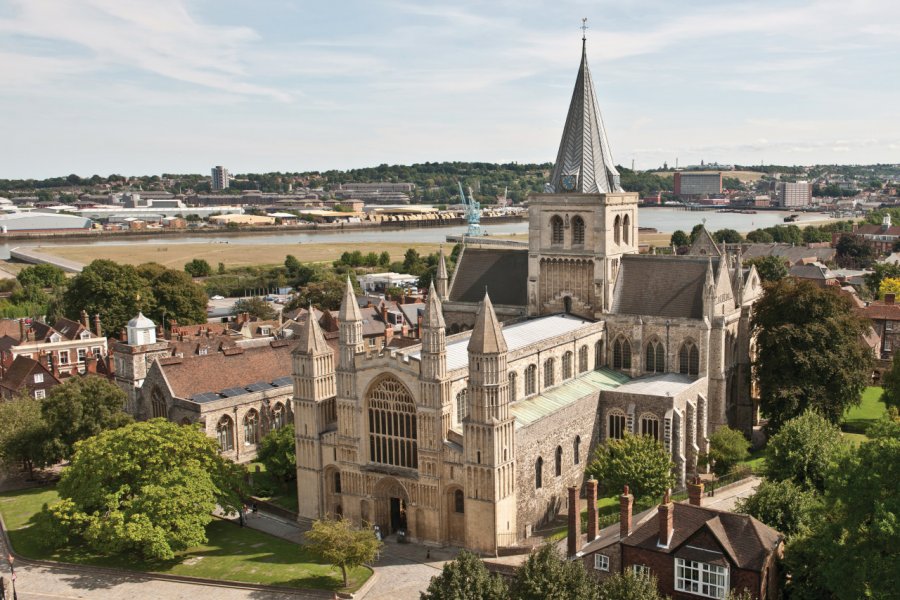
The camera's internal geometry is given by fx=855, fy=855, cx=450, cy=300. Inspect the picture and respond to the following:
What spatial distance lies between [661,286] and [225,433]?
26.7m

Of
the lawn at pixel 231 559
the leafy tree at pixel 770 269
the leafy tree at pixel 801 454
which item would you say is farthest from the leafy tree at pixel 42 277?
the leafy tree at pixel 801 454

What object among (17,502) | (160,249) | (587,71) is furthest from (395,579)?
(160,249)

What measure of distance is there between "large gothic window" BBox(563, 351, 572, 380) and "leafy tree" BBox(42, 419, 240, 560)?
60.4 feet

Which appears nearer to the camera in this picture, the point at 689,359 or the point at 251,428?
the point at 689,359

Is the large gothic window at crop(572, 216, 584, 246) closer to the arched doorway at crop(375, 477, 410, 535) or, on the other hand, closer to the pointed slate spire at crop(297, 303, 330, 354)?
the pointed slate spire at crop(297, 303, 330, 354)

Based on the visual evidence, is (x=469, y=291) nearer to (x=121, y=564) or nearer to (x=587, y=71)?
(x=587, y=71)

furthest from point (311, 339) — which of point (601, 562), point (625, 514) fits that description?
point (625, 514)

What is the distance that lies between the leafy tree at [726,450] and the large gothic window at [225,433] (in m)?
26.5

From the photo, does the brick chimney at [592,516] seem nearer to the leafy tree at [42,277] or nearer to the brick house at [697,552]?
the brick house at [697,552]

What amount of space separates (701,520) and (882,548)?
5811mm

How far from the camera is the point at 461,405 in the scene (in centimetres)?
4056

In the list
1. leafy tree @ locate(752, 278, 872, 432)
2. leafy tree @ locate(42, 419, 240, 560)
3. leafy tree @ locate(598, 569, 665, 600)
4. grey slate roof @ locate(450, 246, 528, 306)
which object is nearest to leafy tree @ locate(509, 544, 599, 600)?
leafy tree @ locate(598, 569, 665, 600)

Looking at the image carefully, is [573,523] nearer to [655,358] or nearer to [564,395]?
[564,395]

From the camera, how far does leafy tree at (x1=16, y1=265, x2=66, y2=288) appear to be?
113 meters
